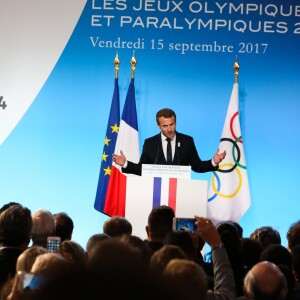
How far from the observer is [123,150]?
7.03 m

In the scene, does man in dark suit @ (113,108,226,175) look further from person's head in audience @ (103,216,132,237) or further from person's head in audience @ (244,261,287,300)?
person's head in audience @ (244,261,287,300)

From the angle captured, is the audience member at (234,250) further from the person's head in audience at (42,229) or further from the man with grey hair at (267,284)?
the man with grey hair at (267,284)

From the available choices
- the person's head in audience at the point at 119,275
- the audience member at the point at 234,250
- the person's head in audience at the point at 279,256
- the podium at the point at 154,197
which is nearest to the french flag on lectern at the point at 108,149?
the podium at the point at 154,197

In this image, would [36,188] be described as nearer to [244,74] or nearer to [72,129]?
[72,129]

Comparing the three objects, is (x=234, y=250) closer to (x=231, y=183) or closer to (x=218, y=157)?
(x=218, y=157)

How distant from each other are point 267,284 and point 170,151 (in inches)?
179

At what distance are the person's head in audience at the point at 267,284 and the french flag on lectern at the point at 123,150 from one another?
451 cm

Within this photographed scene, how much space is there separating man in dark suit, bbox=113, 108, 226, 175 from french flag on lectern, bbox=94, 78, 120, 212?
1.37 ft

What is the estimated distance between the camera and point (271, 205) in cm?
723

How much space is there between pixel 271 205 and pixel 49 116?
255 cm

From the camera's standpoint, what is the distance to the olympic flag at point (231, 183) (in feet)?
22.8

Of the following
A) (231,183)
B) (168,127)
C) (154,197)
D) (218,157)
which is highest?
(168,127)

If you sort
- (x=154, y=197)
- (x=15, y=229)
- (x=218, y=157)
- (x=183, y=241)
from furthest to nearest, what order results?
(x=218, y=157)
(x=154, y=197)
(x=15, y=229)
(x=183, y=241)

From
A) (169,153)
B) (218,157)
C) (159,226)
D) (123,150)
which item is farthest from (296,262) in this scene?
(123,150)
